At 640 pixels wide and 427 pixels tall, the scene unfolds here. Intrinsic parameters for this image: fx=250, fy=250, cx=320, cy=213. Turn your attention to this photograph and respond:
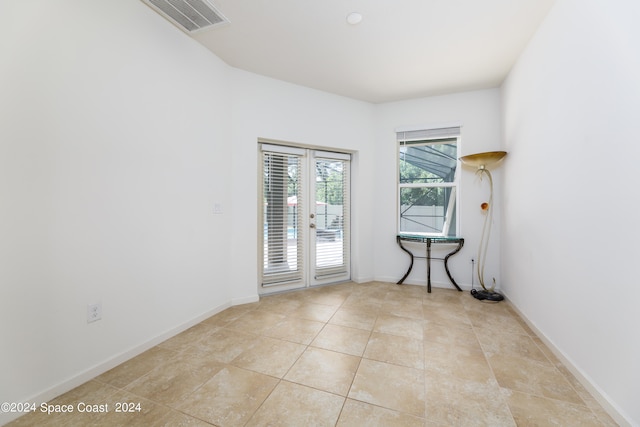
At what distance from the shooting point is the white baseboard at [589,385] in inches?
51.4

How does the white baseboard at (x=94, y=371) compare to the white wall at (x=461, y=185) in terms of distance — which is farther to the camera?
the white wall at (x=461, y=185)

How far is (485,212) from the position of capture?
341 cm

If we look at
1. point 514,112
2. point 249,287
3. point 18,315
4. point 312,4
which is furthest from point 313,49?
point 18,315

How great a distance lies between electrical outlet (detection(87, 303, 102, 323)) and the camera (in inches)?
65.3

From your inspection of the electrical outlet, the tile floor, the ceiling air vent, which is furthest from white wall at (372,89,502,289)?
the electrical outlet

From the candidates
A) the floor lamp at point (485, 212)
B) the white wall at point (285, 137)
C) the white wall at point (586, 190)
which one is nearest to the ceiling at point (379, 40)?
the white wall at point (285, 137)

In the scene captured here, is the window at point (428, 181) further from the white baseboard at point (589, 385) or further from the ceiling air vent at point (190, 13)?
the ceiling air vent at point (190, 13)

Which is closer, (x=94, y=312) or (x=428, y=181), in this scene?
(x=94, y=312)

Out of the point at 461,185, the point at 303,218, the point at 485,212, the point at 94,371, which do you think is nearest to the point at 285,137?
the point at 303,218

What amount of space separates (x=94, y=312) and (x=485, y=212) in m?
4.22

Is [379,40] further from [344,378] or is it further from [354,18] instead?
[344,378]

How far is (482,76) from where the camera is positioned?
10.1ft

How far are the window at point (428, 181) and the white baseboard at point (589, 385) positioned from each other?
70.3 inches

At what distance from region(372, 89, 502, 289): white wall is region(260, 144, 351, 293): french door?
567 millimetres
